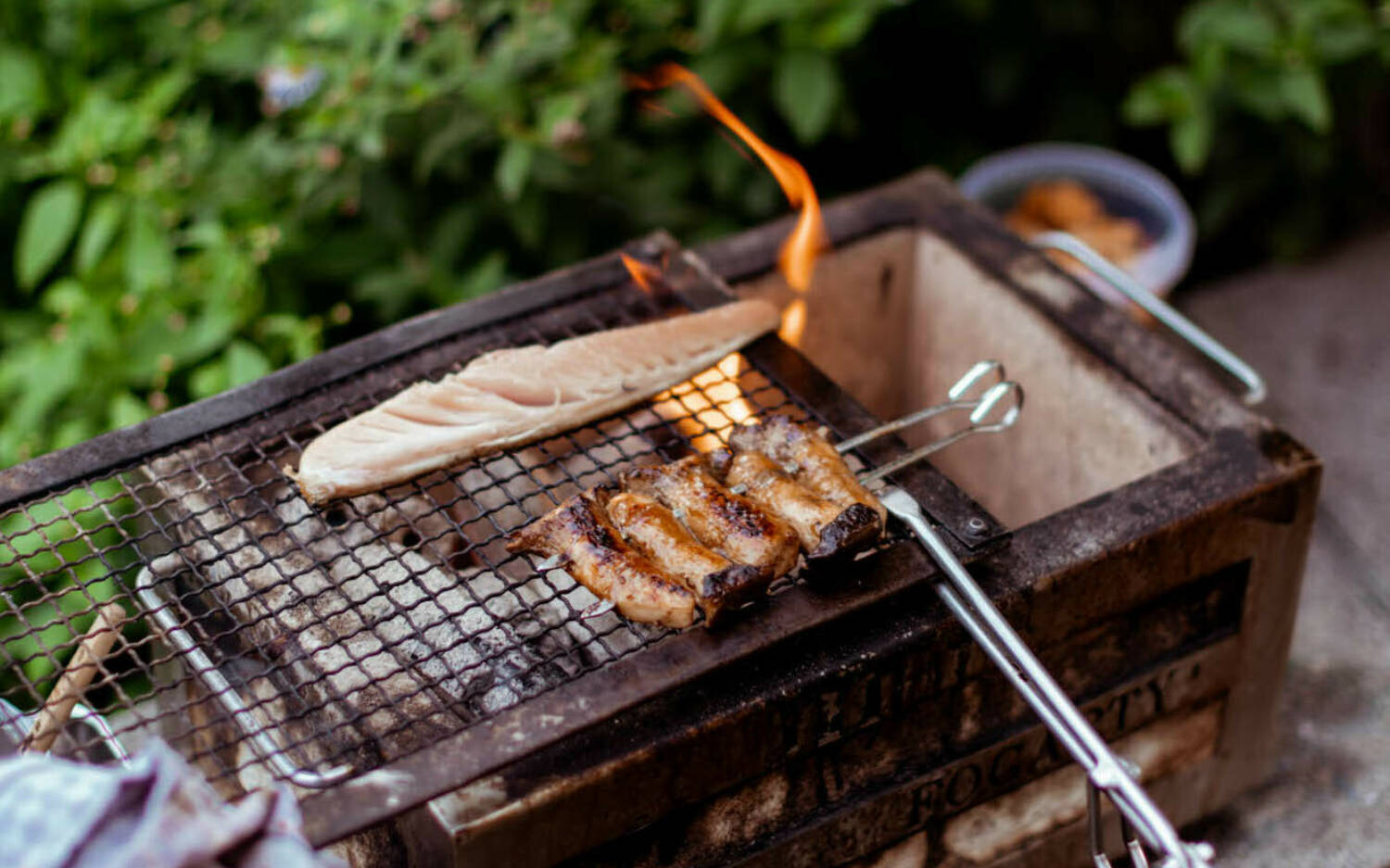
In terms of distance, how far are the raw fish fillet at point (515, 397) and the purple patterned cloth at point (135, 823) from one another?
0.96 m

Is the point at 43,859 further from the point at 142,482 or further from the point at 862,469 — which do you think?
the point at 862,469

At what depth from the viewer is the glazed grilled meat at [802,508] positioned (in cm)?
264

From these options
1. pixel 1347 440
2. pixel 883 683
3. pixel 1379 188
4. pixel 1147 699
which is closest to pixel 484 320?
pixel 883 683

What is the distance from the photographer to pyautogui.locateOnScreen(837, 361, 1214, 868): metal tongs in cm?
217

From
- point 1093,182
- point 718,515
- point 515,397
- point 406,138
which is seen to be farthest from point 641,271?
point 1093,182

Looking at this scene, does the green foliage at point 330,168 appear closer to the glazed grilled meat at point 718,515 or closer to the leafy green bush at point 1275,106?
the leafy green bush at point 1275,106

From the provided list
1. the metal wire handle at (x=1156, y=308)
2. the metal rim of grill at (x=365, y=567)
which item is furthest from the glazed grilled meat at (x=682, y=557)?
the metal wire handle at (x=1156, y=308)

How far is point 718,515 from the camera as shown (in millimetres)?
2783

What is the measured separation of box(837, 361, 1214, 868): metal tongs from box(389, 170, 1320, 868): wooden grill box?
0.38ft

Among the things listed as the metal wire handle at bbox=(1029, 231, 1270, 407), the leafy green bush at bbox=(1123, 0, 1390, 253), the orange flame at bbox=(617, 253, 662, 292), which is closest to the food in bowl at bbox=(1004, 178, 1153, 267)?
the leafy green bush at bbox=(1123, 0, 1390, 253)

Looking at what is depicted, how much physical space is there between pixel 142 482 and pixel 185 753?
3.37ft

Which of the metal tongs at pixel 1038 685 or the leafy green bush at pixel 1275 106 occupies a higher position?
the metal tongs at pixel 1038 685

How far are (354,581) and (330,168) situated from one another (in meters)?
2.51

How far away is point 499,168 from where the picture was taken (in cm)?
493
